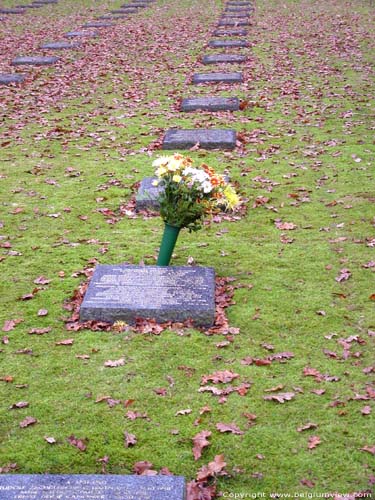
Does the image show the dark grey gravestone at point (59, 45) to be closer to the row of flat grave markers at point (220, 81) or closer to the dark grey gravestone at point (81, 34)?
the dark grey gravestone at point (81, 34)

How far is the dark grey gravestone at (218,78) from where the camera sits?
1410 cm

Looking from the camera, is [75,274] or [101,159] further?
→ [101,159]

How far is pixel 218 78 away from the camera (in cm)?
1416

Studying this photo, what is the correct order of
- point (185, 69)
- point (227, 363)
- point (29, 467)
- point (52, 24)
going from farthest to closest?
point (52, 24) → point (185, 69) → point (227, 363) → point (29, 467)

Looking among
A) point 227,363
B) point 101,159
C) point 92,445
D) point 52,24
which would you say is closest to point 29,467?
point 92,445

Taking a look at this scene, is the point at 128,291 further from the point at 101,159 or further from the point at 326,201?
the point at 101,159

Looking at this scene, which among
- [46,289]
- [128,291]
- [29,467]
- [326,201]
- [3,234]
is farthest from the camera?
[326,201]

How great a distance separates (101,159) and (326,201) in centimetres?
363

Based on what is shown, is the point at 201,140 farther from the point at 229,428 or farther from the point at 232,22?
the point at 232,22

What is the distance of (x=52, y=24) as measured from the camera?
70.4ft

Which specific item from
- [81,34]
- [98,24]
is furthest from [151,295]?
[98,24]

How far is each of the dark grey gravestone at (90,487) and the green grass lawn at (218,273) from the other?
0.47 metres

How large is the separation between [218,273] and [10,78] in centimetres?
999

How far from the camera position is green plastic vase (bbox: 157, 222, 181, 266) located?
6.13 metres
